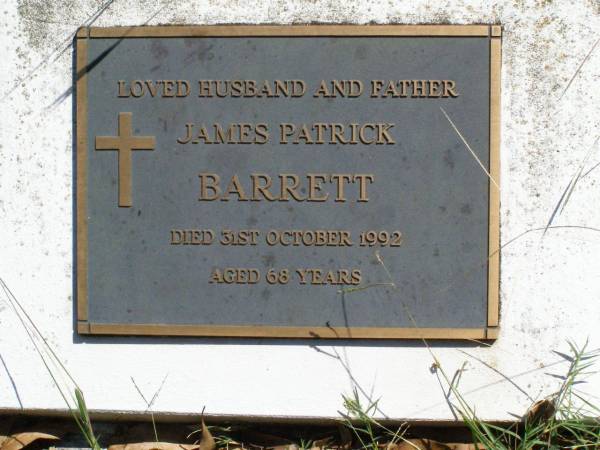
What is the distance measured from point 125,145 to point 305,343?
1.06m

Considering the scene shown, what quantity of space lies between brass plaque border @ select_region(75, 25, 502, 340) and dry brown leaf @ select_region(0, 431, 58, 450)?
1.58 feet

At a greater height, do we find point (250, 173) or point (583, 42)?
point (583, 42)

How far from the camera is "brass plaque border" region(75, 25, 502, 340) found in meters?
2.43

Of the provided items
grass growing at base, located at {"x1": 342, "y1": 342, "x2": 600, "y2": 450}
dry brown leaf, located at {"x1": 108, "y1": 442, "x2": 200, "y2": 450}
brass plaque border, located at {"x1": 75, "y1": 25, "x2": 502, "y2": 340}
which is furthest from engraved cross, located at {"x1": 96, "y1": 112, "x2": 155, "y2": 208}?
grass growing at base, located at {"x1": 342, "y1": 342, "x2": 600, "y2": 450}

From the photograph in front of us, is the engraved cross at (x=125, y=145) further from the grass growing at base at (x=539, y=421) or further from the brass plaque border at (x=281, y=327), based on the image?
the grass growing at base at (x=539, y=421)

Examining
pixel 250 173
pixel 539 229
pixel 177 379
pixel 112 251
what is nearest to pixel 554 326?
Result: pixel 539 229

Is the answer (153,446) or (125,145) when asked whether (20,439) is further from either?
(125,145)

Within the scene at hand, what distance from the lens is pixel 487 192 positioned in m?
2.44

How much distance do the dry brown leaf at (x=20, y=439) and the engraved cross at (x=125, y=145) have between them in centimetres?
102

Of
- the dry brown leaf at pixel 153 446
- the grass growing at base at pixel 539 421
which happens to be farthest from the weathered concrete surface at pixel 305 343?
the dry brown leaf at pixel 153 446

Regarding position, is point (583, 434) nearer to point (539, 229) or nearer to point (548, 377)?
point (548, 377)

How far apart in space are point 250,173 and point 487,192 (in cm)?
92

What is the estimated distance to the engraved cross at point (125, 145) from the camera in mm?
2475

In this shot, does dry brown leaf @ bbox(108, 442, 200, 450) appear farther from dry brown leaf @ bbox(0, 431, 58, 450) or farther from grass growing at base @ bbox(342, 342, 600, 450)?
grass growing at base @ bbox(342, 342, 600, 450)
